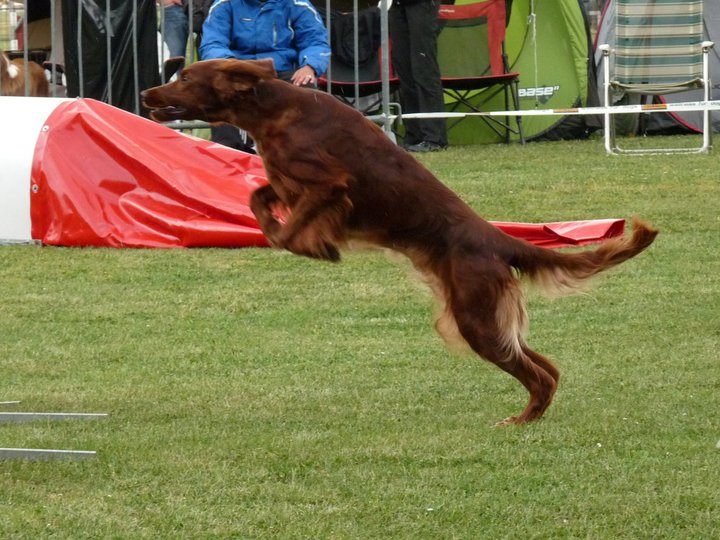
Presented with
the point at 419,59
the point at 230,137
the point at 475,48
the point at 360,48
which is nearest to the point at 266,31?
the point at 230,137

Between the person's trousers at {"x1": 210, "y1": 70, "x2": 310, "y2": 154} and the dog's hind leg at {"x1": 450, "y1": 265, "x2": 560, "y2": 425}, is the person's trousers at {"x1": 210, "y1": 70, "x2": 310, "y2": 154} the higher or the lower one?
the higher one

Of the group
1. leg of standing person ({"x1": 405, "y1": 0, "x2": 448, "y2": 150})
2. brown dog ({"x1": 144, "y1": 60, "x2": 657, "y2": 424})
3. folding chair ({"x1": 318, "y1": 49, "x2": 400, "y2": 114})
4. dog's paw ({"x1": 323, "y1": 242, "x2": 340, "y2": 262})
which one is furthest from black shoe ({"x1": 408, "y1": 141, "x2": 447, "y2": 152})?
dog's paw ({"x1": 323, "y1": 242, "x2": 340, "y2": 262})

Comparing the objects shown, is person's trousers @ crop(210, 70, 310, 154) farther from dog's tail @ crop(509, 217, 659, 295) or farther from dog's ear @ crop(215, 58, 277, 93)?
dog's tail @ crop(509, 217, 659, 295)

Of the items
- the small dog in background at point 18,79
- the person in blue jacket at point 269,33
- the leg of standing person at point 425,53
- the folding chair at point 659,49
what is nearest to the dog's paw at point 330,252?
the person in blue jacket at point 269,33

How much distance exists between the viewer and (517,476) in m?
3.79

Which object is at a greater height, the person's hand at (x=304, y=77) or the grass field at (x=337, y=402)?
the person's hand at (x=304, y=77)

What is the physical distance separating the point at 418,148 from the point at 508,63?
6.42 feet

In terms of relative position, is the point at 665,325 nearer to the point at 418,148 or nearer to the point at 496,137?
the point at 418,148

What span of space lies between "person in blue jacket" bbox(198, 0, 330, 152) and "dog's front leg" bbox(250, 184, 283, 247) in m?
3.20

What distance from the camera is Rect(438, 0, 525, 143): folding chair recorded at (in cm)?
1255

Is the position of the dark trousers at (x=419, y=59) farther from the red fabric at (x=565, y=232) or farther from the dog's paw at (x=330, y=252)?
the dog's paw at (x=330, y=252)

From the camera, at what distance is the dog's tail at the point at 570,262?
450cm

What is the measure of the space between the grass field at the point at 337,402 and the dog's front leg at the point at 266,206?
53cm

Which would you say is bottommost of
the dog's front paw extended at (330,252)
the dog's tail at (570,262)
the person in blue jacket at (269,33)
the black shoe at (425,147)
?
the black shoe at (425,147)
